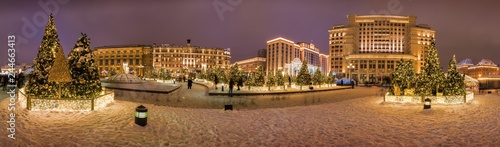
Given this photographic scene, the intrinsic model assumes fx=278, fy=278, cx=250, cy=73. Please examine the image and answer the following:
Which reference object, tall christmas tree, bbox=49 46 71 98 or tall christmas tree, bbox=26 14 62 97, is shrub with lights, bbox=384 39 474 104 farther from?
tall christmas tree, bbox=26 14 62 97

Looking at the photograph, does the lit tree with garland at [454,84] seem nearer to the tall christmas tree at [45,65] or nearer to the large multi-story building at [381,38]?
the tall christmas tree at [45,65]

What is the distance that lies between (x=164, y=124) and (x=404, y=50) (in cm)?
11508

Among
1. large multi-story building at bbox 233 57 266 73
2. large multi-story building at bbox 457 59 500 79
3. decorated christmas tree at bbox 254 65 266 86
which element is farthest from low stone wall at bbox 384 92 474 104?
large multi-story building at bbox 233 57 266 73

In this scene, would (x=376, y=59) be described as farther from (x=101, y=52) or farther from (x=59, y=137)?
(x=101, y=52)

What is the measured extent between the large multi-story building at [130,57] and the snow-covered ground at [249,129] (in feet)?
361

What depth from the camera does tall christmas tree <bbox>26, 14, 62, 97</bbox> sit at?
39.5 ft

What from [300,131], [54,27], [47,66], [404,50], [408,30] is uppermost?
[408,30]

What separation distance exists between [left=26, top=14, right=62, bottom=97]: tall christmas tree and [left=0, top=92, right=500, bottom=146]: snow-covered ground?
2246mm

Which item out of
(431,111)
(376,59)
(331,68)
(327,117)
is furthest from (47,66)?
(331,68)

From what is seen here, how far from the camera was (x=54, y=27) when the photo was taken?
43.9 feet

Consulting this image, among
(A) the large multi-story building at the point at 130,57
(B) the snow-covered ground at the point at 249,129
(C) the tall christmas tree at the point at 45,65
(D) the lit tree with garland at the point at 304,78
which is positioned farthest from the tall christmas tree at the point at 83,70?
(A) the large multi-story building at the point at 130,57

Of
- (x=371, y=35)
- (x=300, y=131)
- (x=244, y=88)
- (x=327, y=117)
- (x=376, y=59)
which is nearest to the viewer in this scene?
(x=300, y=131)

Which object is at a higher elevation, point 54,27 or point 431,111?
point 54,27

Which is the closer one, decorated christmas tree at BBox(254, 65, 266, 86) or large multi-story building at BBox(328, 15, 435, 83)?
decorated christmas tree at BBox(254, 65, 266, 86)
